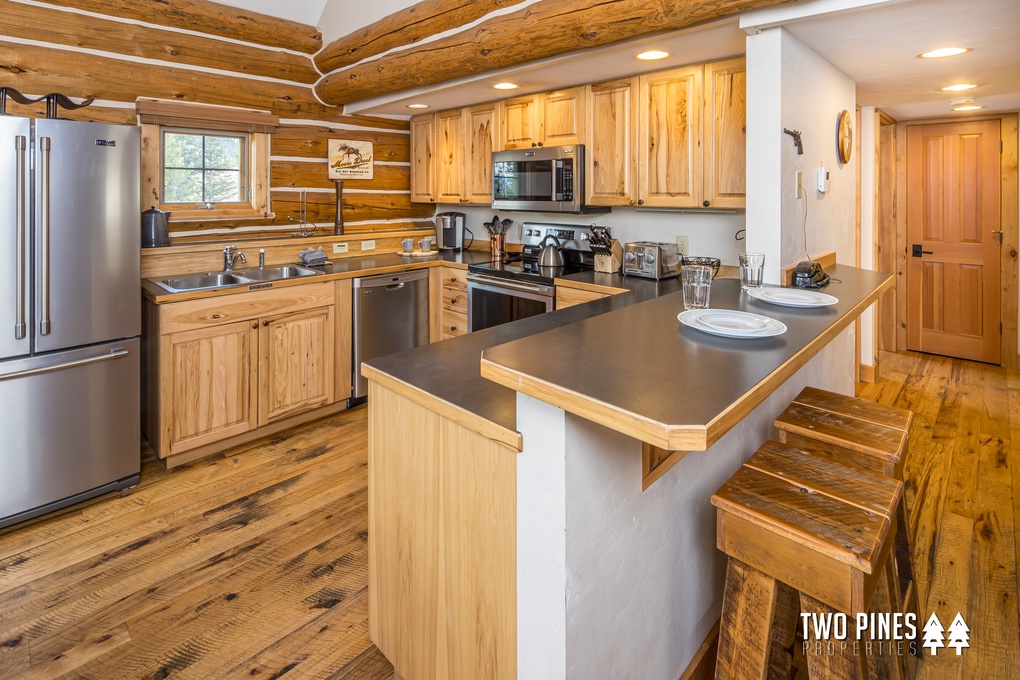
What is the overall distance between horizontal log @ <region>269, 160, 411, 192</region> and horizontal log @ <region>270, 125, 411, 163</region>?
7 cm

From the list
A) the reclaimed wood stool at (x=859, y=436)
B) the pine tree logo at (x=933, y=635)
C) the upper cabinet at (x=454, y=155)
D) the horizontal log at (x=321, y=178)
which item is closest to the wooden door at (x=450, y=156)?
the upper cabinet at (x=454, y=155)

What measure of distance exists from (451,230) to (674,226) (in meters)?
1.87

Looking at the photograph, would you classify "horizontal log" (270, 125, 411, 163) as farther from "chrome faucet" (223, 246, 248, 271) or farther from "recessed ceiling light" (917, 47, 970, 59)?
"recessed ceiling light" (917, 47, 970, 59)

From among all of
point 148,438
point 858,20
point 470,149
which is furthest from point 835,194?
point 148,438

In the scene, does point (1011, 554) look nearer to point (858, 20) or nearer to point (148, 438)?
point (858, 20)

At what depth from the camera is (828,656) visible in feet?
4.10

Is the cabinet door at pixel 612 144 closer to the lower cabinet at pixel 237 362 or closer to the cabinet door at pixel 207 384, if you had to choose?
the lower cabinet at pixel 237 362

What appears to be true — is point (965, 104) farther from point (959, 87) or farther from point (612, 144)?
point (612, 144)

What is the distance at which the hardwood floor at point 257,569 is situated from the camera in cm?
183

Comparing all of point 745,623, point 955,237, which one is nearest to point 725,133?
point 745,623

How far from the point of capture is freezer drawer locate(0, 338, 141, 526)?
2475 mm

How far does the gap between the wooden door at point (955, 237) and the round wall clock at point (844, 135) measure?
256 cm

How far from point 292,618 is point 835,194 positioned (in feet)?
10.2

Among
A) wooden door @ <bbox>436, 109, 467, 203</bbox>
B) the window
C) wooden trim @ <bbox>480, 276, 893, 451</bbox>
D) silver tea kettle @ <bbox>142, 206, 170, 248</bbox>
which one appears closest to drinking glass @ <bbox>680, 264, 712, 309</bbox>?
wooden trim @ <bbox>480, 276, 893, 451</bbox>
